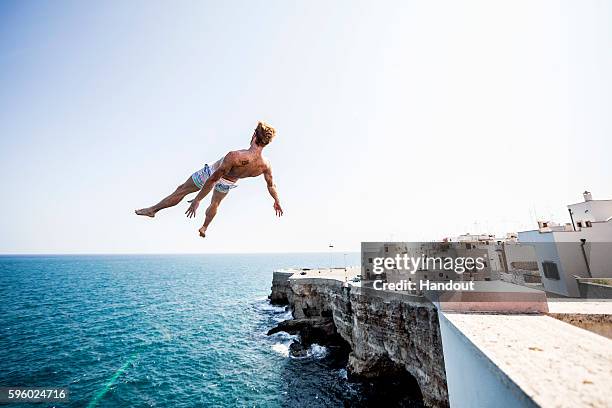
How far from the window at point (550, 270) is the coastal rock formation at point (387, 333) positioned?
45.8ft

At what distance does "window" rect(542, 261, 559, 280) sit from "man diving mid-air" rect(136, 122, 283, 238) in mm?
29541


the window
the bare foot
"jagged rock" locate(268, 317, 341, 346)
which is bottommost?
"jagged rock" locate(268, 317, 341, 346)

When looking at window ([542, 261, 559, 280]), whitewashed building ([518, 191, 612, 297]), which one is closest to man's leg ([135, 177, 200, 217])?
whitewashed building ([518, 191, 612, 297])

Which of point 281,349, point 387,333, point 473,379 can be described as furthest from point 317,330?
point 473,379

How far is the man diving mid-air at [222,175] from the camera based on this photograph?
471 cm

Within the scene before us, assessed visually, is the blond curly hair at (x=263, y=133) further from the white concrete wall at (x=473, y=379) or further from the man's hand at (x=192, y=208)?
the white concrete wall at (x=473, y=379)

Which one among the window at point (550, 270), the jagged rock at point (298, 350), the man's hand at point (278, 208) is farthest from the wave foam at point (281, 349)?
the man's hand at point (278, 208)

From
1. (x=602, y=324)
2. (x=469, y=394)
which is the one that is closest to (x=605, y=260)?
(x=602, y=324)

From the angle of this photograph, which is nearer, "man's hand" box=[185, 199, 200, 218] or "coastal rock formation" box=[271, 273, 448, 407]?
"man's hand" box=[185, 199, 200, 218]

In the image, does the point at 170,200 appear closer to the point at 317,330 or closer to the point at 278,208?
the point at 278,208

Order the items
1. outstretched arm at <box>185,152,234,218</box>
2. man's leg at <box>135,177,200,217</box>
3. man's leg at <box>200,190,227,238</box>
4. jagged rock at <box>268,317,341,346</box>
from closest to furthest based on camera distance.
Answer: outstretched arm at <box>185,152,234,218</box>, man's leg at <box>135,177,200,217</box>, man's leg at <box>200,190,227,238</box>, jagged rock at <box>268,317,341,346</box>

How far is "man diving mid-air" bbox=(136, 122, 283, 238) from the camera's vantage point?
4715 mm

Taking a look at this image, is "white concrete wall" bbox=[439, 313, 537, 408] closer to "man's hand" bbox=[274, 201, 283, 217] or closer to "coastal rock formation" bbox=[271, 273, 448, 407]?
"man's hand" bbox=[274, 201, 283, 217]

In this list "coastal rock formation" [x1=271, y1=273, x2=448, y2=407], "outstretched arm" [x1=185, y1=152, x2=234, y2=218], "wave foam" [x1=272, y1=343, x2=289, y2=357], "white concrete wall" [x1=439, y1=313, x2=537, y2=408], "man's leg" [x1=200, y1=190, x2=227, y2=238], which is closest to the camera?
"white concrete wall" [x1=439, y1=313, x2=537, y2=408]
